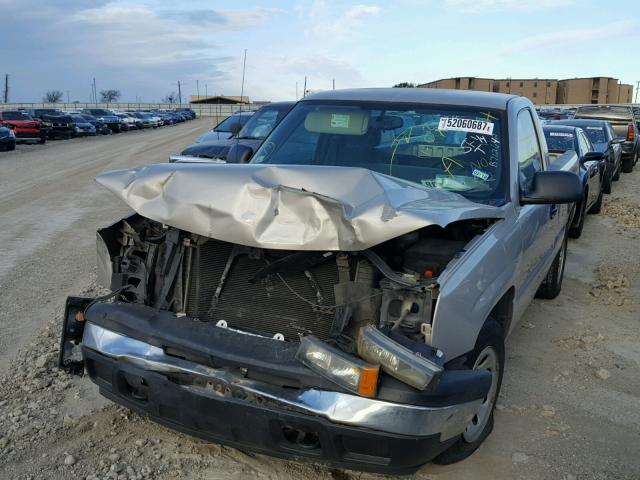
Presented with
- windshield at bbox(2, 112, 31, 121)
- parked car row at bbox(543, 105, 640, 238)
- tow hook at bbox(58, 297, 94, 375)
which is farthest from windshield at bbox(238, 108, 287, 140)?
windshield at bbox(2, 112, 31, 121)

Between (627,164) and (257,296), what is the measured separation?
19983mm

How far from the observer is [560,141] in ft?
37.0

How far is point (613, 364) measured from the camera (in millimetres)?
4980

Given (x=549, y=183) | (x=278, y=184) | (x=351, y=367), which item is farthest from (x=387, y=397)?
(x=549, y=183)

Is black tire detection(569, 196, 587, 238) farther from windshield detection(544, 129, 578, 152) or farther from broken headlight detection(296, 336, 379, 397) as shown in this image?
broken headlight detection(296, 336, 379, 397)

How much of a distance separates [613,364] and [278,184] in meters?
3.25

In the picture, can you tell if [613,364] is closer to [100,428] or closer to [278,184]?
[278,184]

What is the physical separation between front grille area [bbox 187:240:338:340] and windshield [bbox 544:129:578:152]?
870cm

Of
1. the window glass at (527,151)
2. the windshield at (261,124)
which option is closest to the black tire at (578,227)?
the window glass at (527,151)

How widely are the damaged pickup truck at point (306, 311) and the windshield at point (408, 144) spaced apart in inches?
11.0

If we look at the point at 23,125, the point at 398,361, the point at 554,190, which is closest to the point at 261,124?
the point at 554,190

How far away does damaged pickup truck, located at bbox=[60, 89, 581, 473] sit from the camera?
2709 mm

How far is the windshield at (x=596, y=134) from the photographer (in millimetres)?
15117

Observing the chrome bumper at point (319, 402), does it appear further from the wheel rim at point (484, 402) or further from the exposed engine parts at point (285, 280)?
the wheel rim at point (484, 402)
